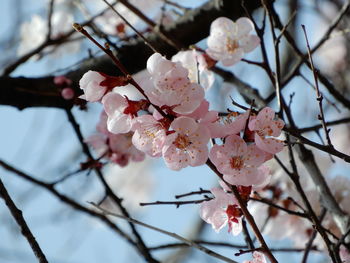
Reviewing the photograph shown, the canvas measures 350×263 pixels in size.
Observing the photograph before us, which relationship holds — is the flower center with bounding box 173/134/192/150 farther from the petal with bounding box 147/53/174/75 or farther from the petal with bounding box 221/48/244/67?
the petal with bounding box 221/48/244/67

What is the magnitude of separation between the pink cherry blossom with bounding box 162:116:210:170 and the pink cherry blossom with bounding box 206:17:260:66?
54cm

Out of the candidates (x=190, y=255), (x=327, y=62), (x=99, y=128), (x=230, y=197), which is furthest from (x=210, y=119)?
(x=327, y=62)

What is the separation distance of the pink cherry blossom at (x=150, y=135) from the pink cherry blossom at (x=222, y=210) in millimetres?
171

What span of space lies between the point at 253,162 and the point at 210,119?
0.12 metres

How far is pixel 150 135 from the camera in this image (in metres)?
0.99

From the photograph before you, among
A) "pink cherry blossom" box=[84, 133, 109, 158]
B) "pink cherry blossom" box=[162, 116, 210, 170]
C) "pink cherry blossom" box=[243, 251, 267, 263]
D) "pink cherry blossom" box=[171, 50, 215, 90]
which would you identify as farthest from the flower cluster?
"pink cherry blossom" box=[84, 133, 109, 158]

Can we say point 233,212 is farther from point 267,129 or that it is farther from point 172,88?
point 172,88

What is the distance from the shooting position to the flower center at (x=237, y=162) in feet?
3.21

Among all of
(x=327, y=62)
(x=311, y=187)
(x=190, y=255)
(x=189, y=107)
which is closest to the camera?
(x=189, y=107)

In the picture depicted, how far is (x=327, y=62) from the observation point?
4930 mm

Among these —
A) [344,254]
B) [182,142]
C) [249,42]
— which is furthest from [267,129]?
[249,42]

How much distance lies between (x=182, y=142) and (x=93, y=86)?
0.19 meters

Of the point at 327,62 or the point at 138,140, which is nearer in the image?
the point at 138,140

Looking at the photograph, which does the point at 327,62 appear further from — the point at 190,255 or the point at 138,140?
the point at 138,140
